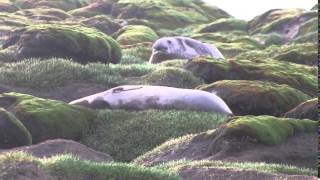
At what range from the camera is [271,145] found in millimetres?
22469

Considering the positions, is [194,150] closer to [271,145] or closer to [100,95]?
[271,145]

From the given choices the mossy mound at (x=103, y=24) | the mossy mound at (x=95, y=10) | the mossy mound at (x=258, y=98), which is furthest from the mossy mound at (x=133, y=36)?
the mossy mound at (x=258, y=98)

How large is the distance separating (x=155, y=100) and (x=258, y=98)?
5.75 m

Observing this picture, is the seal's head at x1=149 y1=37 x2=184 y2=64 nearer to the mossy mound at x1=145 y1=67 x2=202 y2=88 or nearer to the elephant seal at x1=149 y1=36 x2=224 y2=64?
the elephant seal at x1=149 y1=36 x2=224 y2=64

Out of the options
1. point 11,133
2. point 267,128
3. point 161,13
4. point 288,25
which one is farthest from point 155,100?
point 161,13

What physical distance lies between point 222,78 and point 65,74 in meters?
10.1

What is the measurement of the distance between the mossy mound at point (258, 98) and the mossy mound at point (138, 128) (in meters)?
4.23

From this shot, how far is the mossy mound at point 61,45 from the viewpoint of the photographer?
4278 cm

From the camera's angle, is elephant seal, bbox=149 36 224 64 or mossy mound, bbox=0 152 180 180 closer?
mossy mound, bbox=0 152 180 180

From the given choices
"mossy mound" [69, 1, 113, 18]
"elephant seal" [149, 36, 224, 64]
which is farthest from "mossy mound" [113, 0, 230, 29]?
"elephant seal" [149, 36, 224, 64]

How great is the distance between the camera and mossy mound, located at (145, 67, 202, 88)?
37.8 metres

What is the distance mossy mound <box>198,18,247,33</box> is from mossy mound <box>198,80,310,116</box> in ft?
230

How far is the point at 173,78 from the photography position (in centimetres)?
3869

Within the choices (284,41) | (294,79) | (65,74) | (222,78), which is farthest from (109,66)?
(284,41)
